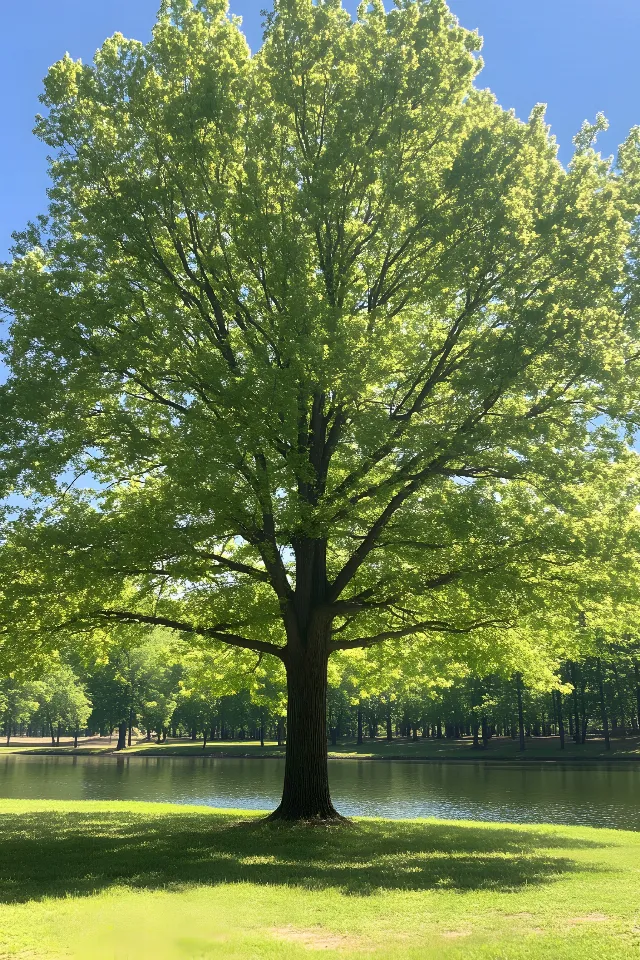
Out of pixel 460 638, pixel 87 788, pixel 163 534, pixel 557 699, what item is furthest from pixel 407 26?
pixel 557 699

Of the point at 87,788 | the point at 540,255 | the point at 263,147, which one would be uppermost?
the point at 263,147

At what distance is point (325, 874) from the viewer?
10062 mm

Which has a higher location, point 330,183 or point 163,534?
point 330,183

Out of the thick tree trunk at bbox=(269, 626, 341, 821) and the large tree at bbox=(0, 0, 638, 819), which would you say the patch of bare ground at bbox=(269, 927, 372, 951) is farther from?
the thick tree trunk at bbox=(269, 626, 341, 821)

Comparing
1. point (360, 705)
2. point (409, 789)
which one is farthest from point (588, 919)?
point (360, 705)

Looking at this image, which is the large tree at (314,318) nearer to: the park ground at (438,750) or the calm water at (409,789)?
the calm water at (409,789)

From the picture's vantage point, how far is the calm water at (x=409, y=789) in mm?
30734

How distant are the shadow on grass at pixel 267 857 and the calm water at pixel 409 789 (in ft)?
46.9

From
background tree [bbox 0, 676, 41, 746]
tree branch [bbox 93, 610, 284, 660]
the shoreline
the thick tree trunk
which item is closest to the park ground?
the shoreline

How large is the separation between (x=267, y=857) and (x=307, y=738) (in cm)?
415

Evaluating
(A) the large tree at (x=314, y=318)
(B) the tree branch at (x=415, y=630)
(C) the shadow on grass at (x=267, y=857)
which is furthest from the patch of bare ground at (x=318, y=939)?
(B) the tree branch at (x=415, y=630)

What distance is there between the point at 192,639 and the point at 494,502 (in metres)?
9.37

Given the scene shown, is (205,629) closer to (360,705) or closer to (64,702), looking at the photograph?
(360,705)

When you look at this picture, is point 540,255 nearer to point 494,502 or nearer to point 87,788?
point 494,502
